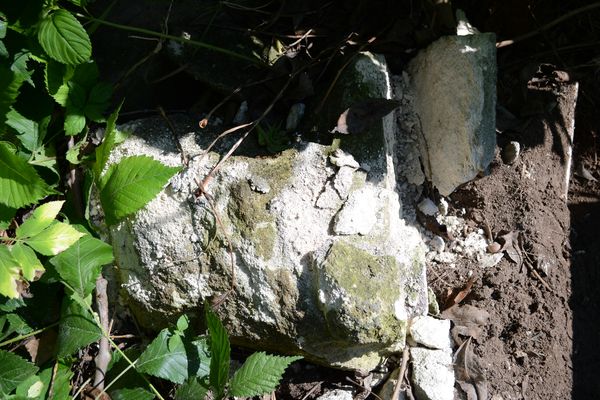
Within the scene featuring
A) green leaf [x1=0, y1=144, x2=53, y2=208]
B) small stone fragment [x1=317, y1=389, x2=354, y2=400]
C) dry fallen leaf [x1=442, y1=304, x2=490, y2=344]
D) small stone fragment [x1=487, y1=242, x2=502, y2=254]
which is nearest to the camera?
green leaf [x1=0, y1=144, x2=53, y2=208]

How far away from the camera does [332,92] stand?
2189 millimetres

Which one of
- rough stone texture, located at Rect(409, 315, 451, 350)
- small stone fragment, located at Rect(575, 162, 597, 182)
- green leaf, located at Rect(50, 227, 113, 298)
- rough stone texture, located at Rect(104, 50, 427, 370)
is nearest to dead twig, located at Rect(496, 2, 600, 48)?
small stone fragment, located at Rect(575, 162, 597, 182)

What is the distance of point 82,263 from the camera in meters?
1.95

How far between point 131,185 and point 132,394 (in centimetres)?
63

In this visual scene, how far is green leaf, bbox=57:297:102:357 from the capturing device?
1.97 meters

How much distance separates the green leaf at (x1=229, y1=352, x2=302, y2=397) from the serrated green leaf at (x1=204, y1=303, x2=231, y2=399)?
0.16 ft

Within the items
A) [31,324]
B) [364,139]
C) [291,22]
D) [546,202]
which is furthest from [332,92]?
[31,324]

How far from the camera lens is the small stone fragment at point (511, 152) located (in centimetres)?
249

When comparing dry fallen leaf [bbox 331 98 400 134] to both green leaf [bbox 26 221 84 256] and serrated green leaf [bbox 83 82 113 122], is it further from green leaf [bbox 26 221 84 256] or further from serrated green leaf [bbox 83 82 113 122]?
green leaf [bbox 26 221 84 256]

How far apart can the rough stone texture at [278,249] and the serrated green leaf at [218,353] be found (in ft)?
0.60

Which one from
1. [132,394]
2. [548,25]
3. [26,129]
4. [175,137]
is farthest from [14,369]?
[548,25]

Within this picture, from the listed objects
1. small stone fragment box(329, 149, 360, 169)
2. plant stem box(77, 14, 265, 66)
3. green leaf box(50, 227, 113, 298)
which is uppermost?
plant stem box(77, 14, 265, 66)

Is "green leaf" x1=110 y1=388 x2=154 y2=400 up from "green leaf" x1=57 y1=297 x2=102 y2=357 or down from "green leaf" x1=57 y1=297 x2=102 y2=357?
down

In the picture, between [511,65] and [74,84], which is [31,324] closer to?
[74,84]
